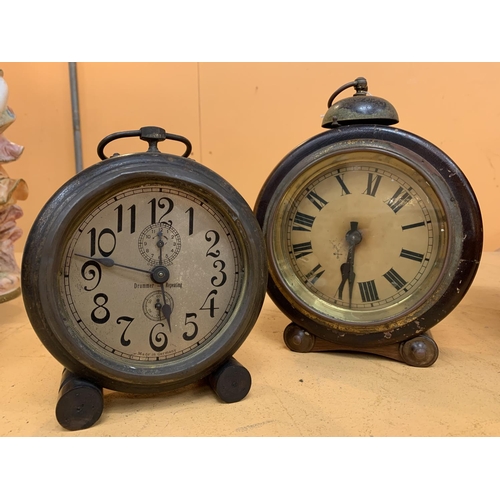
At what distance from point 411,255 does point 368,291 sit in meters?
0.19

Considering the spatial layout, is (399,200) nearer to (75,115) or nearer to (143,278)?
(143,278)

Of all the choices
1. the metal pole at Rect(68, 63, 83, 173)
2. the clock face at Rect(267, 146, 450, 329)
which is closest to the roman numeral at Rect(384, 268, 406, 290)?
the clock face at Rect(267, 146, 450, 329)

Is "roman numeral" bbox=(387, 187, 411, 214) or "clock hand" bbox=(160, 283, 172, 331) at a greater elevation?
"roman numeral" bbox=(387, 187, 411, 214)

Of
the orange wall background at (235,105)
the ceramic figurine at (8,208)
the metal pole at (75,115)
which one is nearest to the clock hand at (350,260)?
the ceramic figurine at (8,208)

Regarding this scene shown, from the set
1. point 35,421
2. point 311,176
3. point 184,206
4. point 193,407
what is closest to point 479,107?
point 311,176

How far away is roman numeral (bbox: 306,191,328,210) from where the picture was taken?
1.49 m

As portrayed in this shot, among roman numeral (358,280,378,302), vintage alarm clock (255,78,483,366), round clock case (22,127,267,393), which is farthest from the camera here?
roman numeral (358,280,378,302)

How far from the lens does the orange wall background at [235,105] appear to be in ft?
9.07

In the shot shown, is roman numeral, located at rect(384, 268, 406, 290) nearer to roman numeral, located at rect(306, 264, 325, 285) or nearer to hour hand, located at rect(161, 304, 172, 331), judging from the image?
roman numeral, located at rect(306, 264, 325, 285)

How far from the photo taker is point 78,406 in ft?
3.53

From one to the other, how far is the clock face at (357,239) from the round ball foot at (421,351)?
0.11 metres

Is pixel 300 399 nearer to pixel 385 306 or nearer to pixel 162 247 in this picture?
pixel 385 306

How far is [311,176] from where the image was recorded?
147 centimetres

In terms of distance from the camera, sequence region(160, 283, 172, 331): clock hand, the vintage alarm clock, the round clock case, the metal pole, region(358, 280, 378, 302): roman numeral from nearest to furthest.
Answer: the round clock case, region(160, 283, 172, 331): clock hand, the vintage alarm clock, region(358, 280, 378, 302): roman numeral, the metal pole
